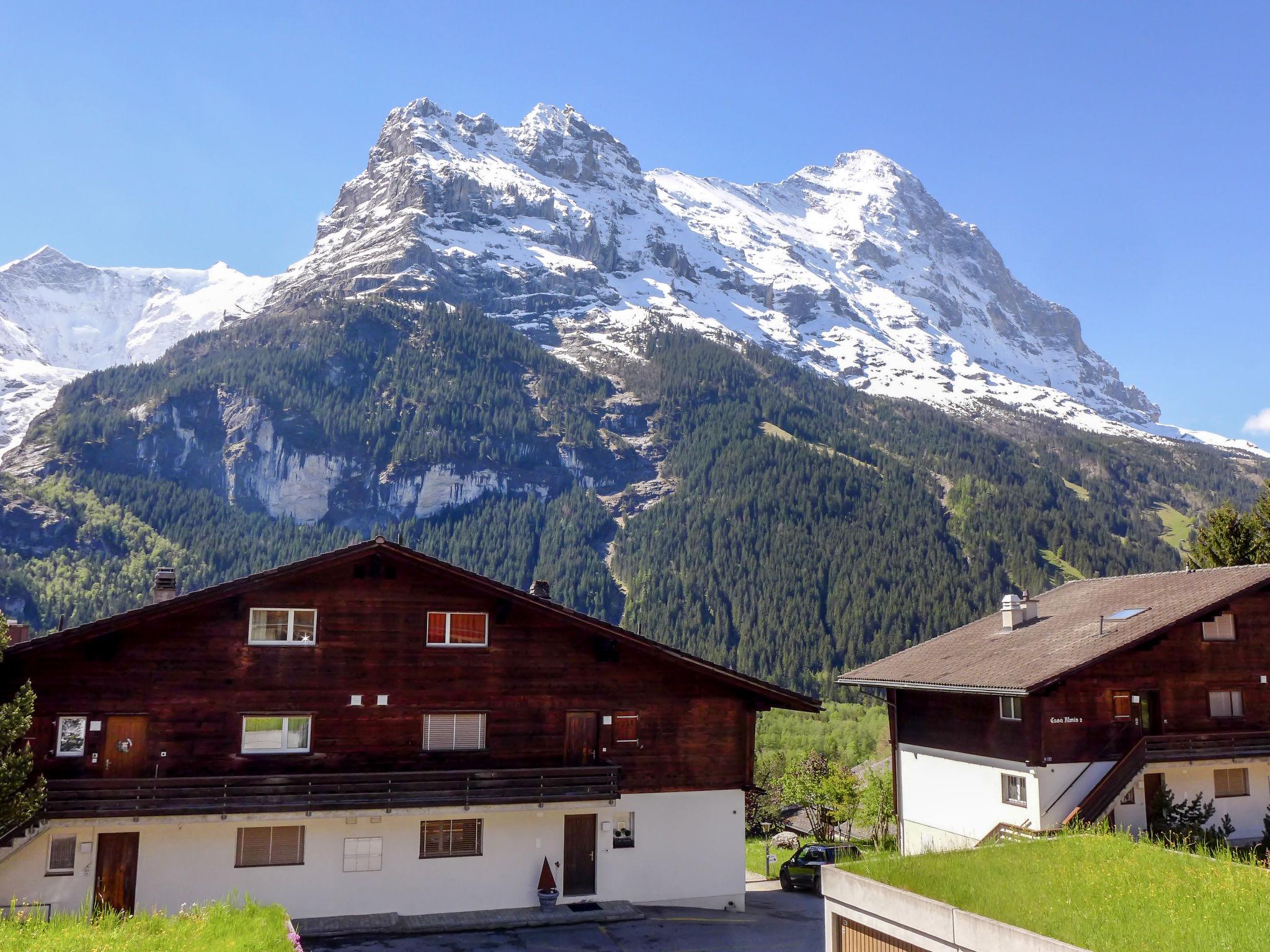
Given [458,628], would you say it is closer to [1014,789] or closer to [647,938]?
[647,938]

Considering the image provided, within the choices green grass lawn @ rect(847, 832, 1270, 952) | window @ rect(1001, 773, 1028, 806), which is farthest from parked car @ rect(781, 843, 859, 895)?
green grass lawn @ rect(847, 832, 1270, 952)

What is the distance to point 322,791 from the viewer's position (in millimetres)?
27172

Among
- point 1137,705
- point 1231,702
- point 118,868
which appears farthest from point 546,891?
point 1231,702

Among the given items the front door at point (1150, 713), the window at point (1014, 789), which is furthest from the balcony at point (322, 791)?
the front door at point (1150, 713)

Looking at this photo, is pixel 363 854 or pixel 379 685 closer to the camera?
pixel 363 854

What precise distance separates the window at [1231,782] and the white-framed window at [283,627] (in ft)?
102

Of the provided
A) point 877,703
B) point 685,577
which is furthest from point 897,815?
point 685,577

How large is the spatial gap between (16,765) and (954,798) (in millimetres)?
29976

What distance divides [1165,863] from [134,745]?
25.0m

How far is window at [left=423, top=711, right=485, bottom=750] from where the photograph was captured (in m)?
29.6

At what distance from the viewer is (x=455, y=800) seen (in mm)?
27844

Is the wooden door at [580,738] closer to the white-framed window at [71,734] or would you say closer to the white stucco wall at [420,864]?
the white stucco wall at [420,864]

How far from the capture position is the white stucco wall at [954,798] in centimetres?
3331

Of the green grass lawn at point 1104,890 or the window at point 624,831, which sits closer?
the green grass lawn at point 1104,890
